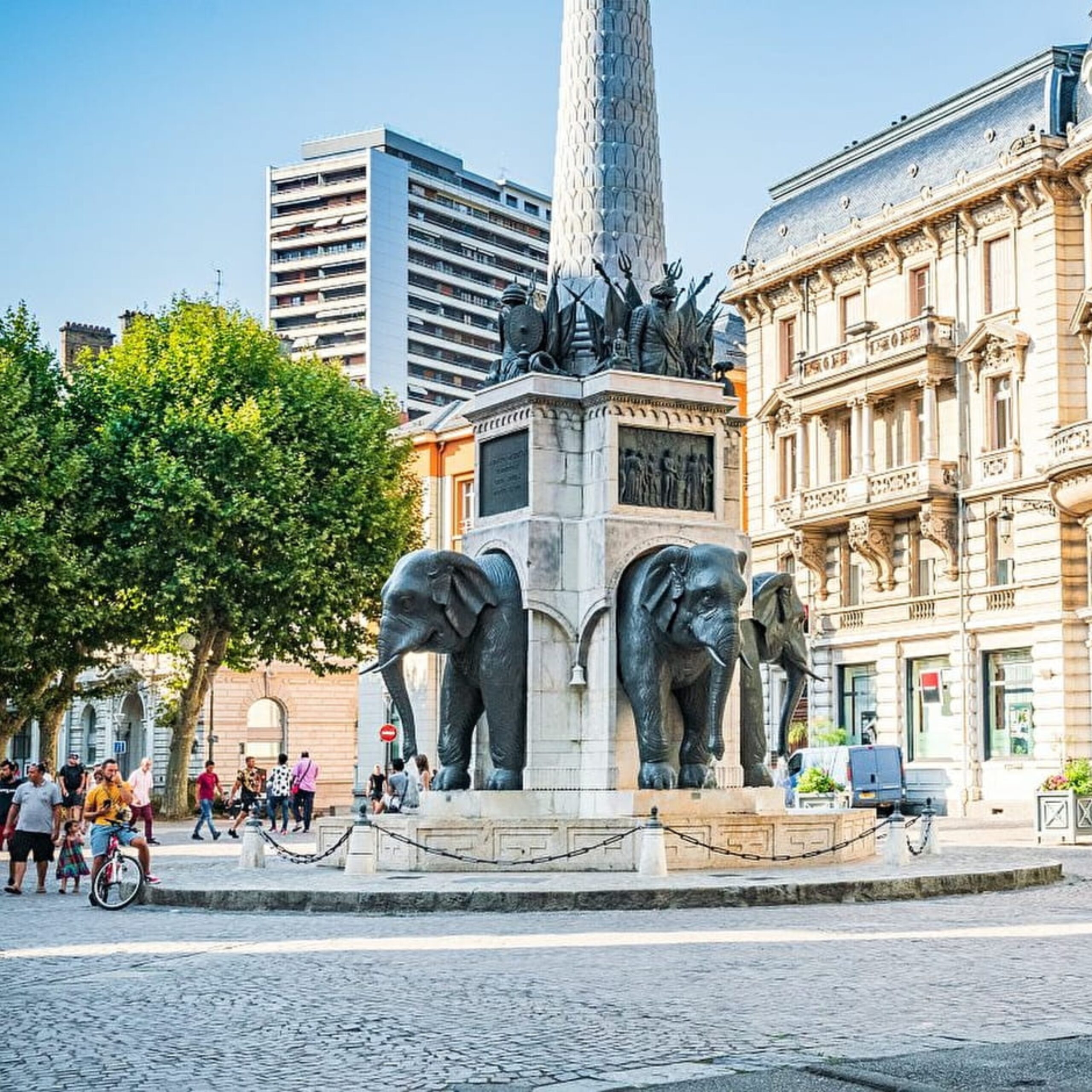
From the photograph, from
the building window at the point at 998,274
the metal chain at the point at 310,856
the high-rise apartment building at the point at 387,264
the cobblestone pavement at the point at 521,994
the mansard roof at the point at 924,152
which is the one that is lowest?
the cobblestone pavement at the point at 521,994

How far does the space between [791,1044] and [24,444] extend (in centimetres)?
3251

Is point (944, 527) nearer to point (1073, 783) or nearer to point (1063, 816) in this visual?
point (1073, 783)

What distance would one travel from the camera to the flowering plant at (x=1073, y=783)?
31797mm

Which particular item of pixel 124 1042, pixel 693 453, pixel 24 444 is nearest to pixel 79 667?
pixel 24 444

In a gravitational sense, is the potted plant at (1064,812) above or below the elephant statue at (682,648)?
below

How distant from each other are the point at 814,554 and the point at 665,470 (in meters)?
30.8

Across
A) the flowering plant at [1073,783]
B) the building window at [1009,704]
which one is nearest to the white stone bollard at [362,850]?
the flowering plant at [1073,783]

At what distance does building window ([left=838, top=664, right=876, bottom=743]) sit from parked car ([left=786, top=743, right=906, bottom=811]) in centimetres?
737

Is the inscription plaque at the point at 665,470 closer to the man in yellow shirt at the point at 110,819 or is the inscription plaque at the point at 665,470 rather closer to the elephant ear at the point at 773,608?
the elephant ear at the point at 773,608

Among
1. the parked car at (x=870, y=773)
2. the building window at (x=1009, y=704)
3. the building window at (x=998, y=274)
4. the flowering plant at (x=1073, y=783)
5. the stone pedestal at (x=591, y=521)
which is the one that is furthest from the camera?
the building window at (x=998, y=274)

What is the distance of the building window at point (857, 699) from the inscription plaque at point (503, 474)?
28.7m

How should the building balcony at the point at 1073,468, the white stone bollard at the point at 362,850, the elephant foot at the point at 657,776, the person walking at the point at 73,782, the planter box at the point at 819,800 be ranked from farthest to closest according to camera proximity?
the building balcony at the point at 1073,468 → the planter box at the point at 819,800 → the person walking at the point at 73,782 → the elephant foot at the point at 657,776 → the white stone bollard at the point at 362,850

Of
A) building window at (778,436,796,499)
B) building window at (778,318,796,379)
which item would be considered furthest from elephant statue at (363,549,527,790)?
building window at (778,318,796,379)

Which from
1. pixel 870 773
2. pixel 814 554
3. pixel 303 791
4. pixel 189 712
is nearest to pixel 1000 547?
pixel 814 554
